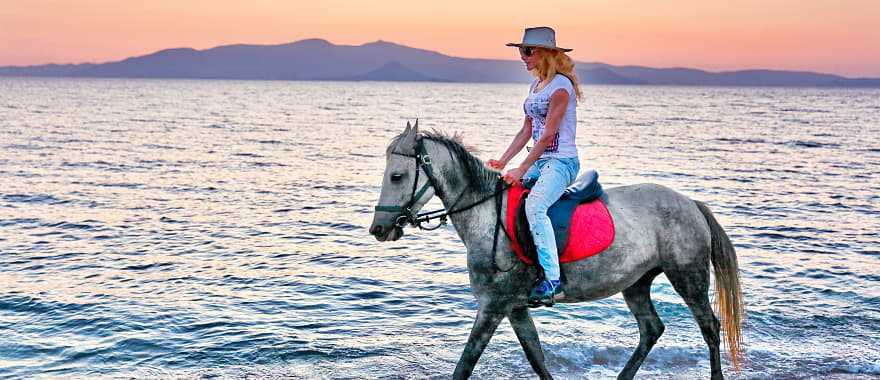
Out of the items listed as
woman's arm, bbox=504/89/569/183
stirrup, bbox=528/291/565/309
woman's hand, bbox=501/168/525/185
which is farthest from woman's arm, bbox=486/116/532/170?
stirrup, bbox=528/291/565/309

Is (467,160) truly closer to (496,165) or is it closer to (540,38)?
(496,165)

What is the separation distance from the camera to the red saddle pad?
23.8 ft

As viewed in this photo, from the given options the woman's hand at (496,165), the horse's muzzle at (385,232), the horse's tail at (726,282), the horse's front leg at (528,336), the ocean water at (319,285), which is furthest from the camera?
the ocean water at (319,285)

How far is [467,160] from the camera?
721 cm

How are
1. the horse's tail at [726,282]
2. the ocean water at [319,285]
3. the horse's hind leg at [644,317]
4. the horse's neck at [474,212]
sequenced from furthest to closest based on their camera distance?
the ocean water at [319,285] < the horse's hind leg at [644,317] < the horse's tail at [726,282] < the horse's neck at [474,212]

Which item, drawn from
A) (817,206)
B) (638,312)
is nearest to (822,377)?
(638,312)

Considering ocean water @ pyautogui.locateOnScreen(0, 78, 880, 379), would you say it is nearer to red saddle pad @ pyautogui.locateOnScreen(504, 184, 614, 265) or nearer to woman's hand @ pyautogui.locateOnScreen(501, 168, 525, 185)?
red saddle pad @ pyautogui.locateOnScreen(504, 184, 614, 265)

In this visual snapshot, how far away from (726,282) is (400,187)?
13.0 feet

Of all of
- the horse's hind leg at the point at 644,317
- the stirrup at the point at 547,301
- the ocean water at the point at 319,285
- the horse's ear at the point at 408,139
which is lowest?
the ocean water at the point at 319,285

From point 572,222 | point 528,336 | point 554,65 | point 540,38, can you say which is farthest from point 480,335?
point 540,38

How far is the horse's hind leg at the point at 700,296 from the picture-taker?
796 centimetres

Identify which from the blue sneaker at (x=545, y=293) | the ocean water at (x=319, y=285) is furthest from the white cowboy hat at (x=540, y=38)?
the ocean water at (x=319, y=285)

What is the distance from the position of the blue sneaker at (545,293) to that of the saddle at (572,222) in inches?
10.1

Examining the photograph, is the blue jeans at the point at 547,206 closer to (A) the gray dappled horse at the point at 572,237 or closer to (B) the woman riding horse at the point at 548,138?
(B) the woman riding horse at the point at 548,138
